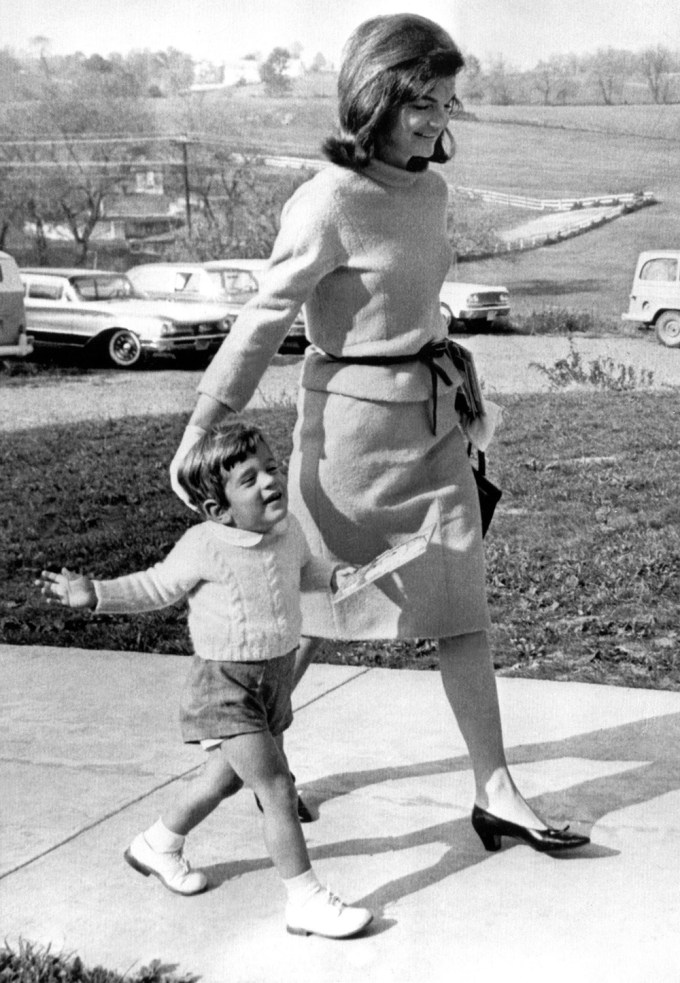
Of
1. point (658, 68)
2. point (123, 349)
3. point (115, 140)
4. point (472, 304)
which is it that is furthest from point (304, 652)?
point (123, 349)

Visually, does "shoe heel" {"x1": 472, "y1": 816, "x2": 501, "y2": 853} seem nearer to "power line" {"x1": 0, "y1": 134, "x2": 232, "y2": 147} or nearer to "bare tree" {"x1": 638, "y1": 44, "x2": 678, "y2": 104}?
"bare tree" {"x1": 638, "y1": 44, "x2": 678, "y2": 104}

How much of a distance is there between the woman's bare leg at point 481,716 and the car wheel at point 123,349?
3.63m

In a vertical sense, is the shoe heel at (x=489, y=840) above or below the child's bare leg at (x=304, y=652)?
below

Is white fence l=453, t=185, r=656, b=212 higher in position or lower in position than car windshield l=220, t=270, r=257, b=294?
higher

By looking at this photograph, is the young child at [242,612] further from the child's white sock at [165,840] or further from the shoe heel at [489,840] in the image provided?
the shoe heel at [489,840]

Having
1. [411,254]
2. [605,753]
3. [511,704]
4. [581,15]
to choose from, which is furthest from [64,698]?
[581,15]

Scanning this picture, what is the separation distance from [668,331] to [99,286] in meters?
2.25

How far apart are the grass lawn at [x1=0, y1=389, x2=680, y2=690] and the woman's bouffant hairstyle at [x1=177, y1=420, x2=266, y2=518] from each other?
235cm

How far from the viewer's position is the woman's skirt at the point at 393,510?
3.28 metres

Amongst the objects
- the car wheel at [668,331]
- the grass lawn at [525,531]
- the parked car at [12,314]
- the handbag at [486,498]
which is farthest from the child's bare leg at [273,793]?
the parked car at [12,314]

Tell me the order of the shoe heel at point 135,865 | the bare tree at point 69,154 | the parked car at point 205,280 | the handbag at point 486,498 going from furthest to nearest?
the bare tree at point 69,154
the parked car at point 205,280
the handbag at point 486,498
the shoe heel at point 135,865

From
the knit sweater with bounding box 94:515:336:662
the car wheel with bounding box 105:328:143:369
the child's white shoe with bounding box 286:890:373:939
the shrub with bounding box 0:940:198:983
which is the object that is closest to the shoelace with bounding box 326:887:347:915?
the child's white shoe with bounding box 286:890:373:939

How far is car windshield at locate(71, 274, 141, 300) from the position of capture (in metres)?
6.38

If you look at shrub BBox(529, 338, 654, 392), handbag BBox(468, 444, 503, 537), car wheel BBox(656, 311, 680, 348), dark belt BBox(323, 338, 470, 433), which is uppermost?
dark belt BBox(323, 338, 470, 433)
